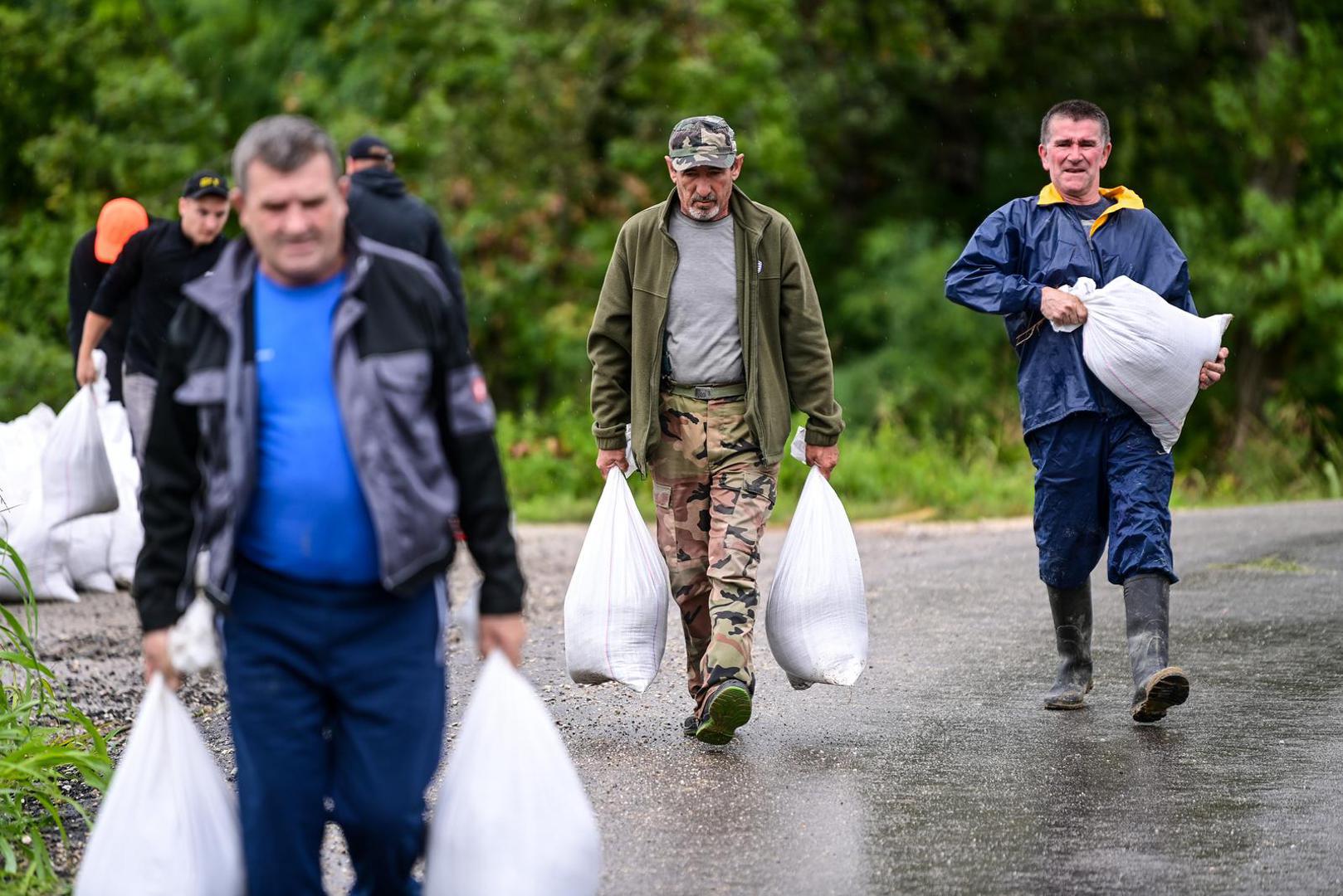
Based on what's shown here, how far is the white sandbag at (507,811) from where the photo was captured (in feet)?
11.4

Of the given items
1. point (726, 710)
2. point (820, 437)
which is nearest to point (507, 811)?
point (726, 710)

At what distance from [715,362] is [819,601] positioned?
877 millimetres

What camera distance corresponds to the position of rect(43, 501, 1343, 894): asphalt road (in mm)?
4602

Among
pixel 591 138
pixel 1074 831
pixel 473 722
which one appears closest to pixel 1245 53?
pixel 591 138

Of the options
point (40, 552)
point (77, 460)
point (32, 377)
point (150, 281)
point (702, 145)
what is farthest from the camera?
point (32, 377)

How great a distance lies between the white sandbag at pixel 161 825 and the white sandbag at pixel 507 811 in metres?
0.42

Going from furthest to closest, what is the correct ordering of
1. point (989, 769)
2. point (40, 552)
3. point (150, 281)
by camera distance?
point (40, 552), point (150, 281), point (989, 769)

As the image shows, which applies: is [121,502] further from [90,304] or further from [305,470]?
[305,470]

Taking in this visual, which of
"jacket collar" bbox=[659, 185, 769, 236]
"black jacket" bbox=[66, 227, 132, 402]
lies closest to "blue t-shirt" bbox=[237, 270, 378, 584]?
"jacket collar" bbox=[659, 185, 769, 236]

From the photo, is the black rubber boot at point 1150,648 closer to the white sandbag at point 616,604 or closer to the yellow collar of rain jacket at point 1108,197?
the yellow collar of rain jacket at point 1108,197

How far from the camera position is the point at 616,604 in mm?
6059

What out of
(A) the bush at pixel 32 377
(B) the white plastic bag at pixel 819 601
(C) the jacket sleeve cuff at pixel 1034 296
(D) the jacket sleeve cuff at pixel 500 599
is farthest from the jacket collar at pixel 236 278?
(A) the bush at pixel 32 377

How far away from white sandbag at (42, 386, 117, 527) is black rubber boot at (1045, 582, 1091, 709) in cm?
449

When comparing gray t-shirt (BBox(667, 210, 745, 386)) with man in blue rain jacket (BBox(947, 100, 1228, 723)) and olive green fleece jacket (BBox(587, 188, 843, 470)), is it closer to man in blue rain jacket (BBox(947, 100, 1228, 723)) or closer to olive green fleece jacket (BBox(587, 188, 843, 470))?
olive green fleece jacket (BBox(587, 188, 843, 470))
